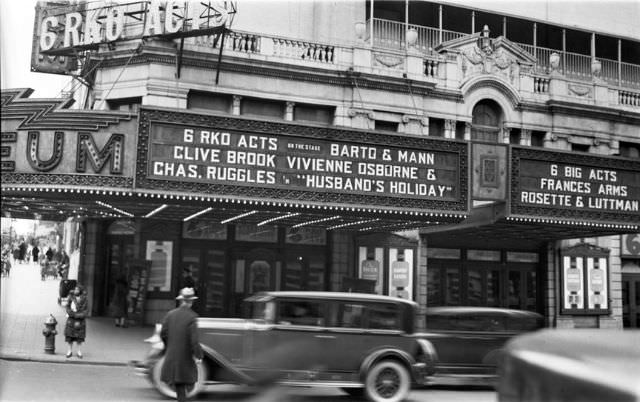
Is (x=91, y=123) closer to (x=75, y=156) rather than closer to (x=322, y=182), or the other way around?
(x=75, y=156)

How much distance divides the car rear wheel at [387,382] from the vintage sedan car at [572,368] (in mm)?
8784

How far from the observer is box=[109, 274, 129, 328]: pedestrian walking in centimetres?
2138

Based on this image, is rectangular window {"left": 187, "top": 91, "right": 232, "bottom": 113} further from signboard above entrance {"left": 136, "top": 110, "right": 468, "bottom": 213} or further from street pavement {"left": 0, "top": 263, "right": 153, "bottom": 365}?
street pavement {"left": 0, "top": 263, "right": 153, "bottom": 365}

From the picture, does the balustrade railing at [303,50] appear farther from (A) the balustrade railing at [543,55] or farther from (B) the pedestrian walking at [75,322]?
(B) the pedestrian walking at [75,322]

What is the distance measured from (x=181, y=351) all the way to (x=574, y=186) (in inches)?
592

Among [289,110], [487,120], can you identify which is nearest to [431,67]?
[487,120]

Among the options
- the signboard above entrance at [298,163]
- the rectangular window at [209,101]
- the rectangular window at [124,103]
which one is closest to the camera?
the signboard above entrance at [298,163]

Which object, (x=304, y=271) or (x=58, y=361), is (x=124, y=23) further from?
(x=58, y=361)

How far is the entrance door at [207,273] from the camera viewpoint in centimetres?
2272

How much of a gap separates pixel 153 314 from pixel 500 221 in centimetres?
1140

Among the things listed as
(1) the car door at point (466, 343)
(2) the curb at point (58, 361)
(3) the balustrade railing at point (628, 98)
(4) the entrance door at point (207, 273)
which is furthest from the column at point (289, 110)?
(3) the balustrade railing at point (628, 98)

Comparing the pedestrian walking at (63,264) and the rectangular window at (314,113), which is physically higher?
the rectangular window at (314,113)

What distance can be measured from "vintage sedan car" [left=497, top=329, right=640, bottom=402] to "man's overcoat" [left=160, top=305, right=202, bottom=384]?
678cm

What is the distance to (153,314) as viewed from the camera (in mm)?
21938
